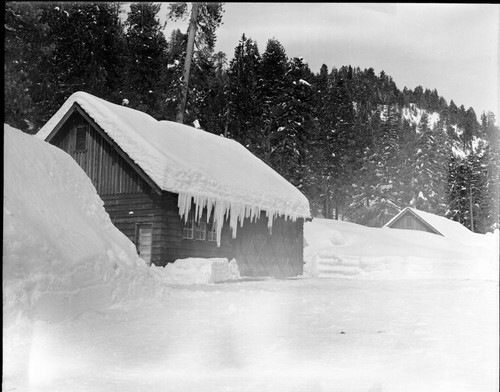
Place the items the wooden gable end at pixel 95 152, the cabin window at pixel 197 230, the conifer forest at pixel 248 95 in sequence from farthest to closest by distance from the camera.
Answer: the cabin window at pixel 197 230
the wooden gable end at pixel 95 152
the conifer forest at pixel 248 95

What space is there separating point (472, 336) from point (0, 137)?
7070 mm

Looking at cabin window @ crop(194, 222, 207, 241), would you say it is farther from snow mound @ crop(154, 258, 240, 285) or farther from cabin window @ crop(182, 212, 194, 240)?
snow mound @ crop(154, 258, 240, 285)

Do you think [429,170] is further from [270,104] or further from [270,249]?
[270,249]

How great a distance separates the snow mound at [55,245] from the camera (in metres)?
8.72

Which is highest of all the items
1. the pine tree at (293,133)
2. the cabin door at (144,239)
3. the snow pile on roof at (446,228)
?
the pine tree at (293,133)

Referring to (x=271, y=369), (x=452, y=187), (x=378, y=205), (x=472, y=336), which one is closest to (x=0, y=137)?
(x=271, y=369)

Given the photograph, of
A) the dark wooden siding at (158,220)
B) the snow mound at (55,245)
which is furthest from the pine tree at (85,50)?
the dark wooden siding at (158,220)

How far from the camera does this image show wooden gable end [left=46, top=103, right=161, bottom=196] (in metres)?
20.5

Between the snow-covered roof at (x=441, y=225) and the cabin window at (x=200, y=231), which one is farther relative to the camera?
the snow-covered roof at (x=441, y=225)

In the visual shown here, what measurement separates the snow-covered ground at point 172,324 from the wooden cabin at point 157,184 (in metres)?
6.31

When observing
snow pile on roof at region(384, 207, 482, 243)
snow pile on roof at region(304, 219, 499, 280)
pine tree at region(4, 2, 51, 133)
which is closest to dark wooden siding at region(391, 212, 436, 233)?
snow pile on roof at region(384, 207, 482, 243)

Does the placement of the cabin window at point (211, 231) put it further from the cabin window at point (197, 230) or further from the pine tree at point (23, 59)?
the pine tree at point (23, 59)

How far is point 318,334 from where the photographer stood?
30.7ft

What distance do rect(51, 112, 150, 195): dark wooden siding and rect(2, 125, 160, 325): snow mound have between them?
7626mm
